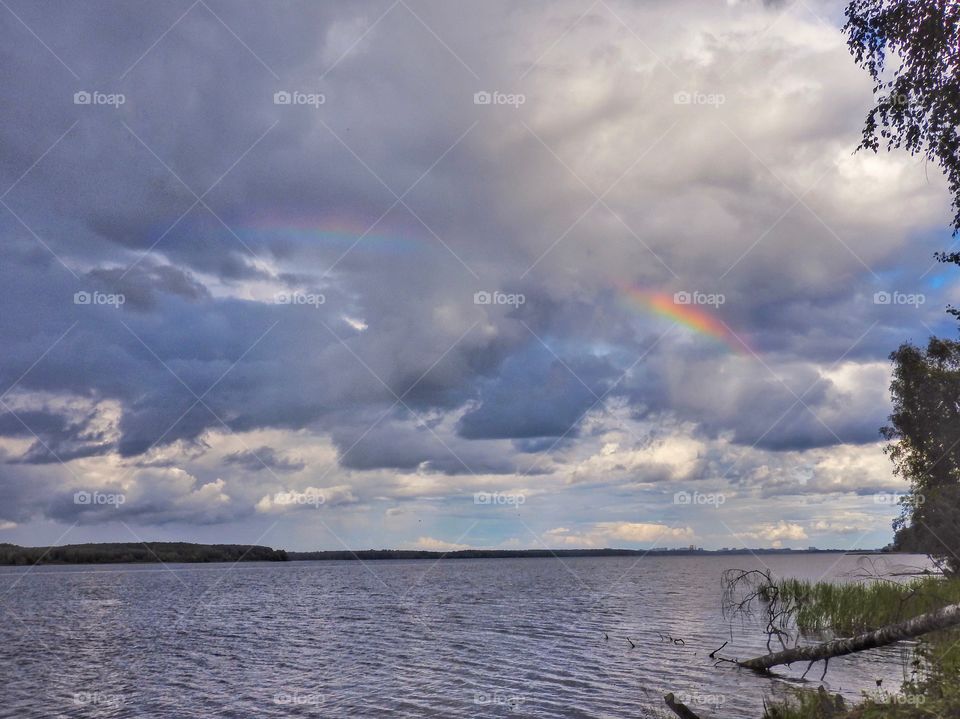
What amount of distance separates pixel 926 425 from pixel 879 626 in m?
29.1

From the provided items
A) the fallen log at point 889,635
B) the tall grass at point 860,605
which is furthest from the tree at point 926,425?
the fallen log at point 889,635

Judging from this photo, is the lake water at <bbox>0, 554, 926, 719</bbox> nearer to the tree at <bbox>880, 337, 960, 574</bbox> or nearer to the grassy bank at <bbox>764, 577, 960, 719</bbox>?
the grassy bank at <bbox>764, 577, 960, 719</bbox>

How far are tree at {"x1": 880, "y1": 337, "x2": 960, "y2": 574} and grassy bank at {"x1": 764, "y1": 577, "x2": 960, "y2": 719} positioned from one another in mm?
16044

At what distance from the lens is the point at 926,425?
54844mm

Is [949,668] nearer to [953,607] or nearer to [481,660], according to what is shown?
[953,607]

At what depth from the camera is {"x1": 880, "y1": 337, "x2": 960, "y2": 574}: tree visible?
52375 mm

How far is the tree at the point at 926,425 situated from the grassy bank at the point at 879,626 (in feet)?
52.6

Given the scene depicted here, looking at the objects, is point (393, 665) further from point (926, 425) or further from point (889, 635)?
point (926, 425)

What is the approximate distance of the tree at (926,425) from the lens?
2062 inches

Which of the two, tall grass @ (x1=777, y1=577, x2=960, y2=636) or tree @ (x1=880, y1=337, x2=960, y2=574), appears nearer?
tall grass @ (x1=777, y1=577, x2=960, y2=636)

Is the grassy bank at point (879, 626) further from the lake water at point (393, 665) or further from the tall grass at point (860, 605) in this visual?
the lake water at point (393, 665)

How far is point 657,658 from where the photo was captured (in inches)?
1198

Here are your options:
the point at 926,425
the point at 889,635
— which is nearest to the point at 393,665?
the point at 889,635

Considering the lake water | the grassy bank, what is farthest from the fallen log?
the lake water
